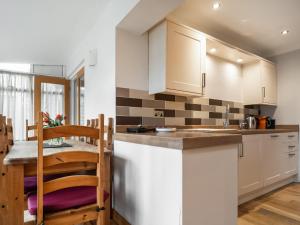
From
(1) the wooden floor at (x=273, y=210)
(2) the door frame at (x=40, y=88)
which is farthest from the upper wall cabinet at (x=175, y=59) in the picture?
(2) the door frame at (x=40, y=88)

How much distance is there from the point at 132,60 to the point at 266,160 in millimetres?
2224


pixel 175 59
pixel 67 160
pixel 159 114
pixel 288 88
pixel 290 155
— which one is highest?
pixel 175 59

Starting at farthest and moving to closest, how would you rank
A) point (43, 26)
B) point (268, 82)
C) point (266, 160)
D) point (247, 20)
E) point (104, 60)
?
point (268, 82) → point (43, 26) → point (266, 160) → point (247, 20) → point (104, 60)

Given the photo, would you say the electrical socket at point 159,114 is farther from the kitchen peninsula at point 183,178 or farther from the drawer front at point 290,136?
the drawer front at point 290,136

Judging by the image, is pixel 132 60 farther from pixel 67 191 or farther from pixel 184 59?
pixel 67 191

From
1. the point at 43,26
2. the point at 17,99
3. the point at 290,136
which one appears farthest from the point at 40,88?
the point at 290,136

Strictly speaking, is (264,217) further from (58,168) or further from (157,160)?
(58,168)

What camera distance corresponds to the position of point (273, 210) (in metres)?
2.14

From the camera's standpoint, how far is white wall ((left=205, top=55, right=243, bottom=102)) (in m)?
2.87

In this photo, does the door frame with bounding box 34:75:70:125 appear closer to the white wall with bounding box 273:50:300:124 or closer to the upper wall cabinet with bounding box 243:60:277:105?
the upper wall cabinet with bounding box 243:60:277:105

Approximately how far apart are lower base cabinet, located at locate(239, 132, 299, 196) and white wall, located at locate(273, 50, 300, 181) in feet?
1.22

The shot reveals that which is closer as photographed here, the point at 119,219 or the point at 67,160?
the point at 67,160

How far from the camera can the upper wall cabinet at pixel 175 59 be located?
2.02 meters

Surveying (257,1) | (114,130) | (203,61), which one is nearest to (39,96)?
(114,130)
